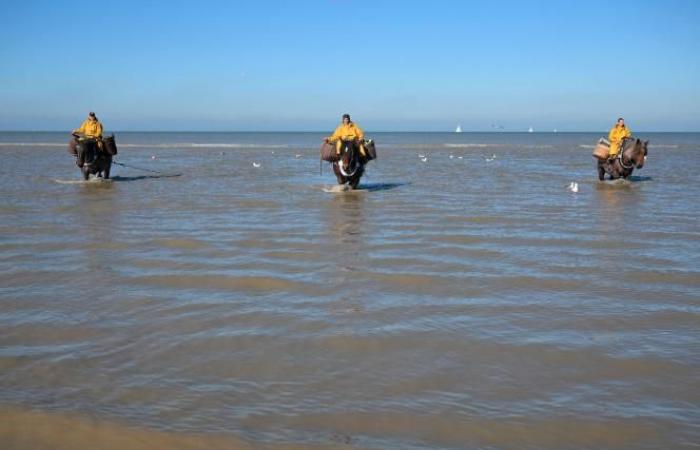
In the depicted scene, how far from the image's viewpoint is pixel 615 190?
48.0 ft

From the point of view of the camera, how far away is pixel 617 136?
626 inches

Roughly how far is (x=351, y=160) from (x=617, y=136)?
6501mm

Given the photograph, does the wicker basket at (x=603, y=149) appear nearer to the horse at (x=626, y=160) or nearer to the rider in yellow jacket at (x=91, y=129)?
the horse at (x=626, y=160)

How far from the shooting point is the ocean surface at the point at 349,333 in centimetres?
321

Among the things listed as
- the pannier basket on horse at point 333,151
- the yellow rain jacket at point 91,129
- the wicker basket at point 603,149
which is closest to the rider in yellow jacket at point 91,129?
the yellow rain jacket at point 91,129

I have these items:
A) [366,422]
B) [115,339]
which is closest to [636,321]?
[366,422]

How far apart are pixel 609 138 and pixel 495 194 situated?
426cm

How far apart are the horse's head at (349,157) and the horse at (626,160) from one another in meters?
6.27

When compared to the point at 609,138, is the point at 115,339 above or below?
below

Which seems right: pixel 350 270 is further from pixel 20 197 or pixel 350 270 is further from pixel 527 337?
pixel 20 197

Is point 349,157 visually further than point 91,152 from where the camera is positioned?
No

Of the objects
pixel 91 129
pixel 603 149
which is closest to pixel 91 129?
pixel 91 129

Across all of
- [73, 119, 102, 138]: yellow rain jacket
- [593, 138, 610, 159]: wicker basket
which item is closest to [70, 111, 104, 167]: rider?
[73, 119, 102, 138]: yellow rain jacket

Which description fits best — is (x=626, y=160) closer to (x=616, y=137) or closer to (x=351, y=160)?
(x=616, y=137)
